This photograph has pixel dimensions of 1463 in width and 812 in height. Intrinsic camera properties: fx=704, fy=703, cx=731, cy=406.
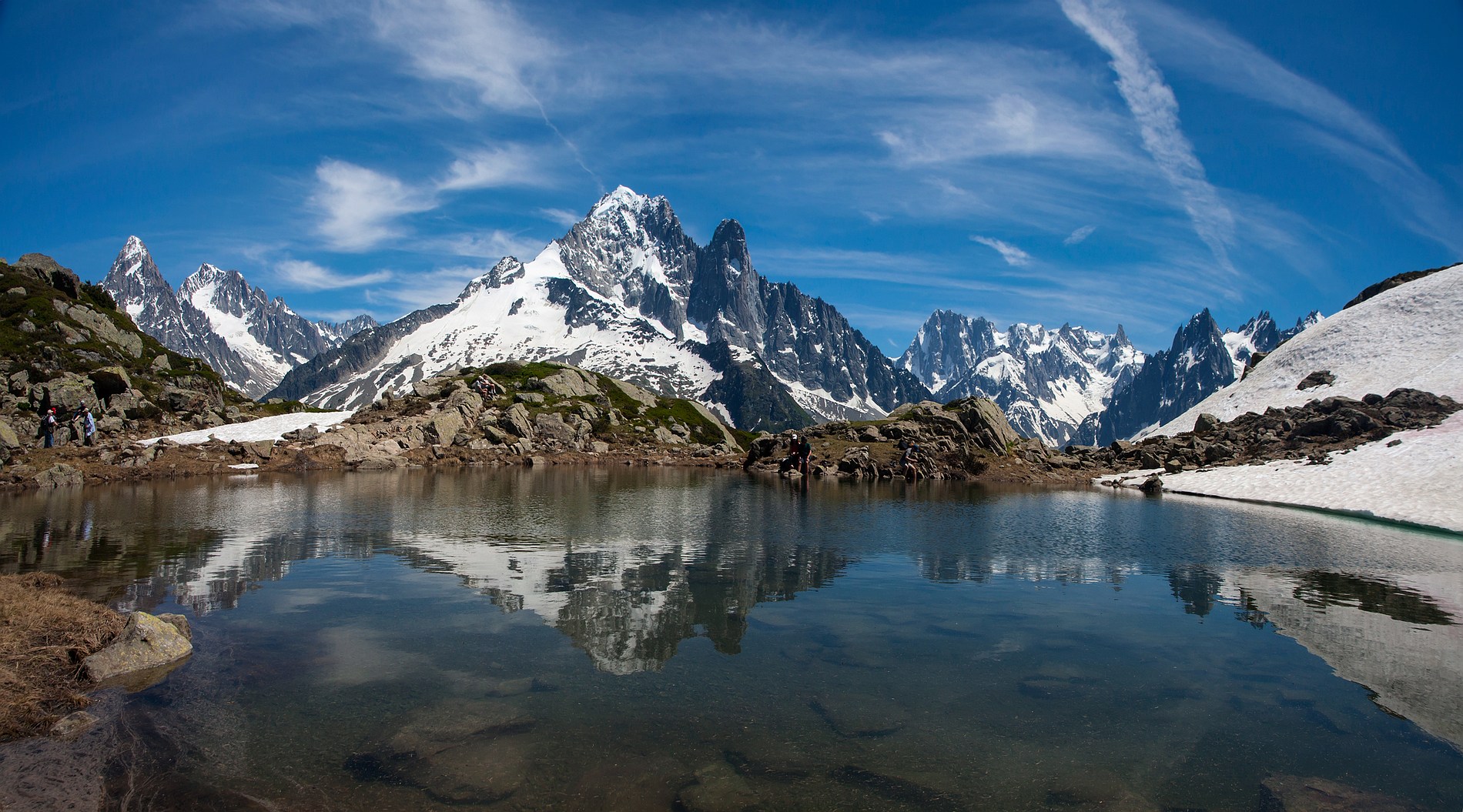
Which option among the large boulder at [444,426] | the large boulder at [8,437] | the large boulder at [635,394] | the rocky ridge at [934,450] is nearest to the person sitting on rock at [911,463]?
the rocky ridge at [934,450]

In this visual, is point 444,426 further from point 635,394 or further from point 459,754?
point 459,754

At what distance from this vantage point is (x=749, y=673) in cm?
1894

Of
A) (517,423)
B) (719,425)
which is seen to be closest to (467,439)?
(517,423)

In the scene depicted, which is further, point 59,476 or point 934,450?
point 934,450

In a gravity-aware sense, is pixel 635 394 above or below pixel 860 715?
above

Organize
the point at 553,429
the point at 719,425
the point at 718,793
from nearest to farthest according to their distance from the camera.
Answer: the point at 718,793
the point at 553,429
the point at 719,425

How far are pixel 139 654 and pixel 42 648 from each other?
6.25 feet

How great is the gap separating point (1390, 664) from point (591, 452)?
110 m

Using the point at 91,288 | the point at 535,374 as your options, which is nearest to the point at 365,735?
the point at 91,288

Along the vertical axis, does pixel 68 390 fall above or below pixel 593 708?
above

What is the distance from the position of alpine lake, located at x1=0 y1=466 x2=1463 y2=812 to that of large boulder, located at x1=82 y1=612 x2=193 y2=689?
68 cm

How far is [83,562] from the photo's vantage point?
28672mm

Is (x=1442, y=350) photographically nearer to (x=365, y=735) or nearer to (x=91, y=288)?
(x=365, y=735)

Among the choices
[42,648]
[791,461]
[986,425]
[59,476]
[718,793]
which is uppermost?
[986,425]
